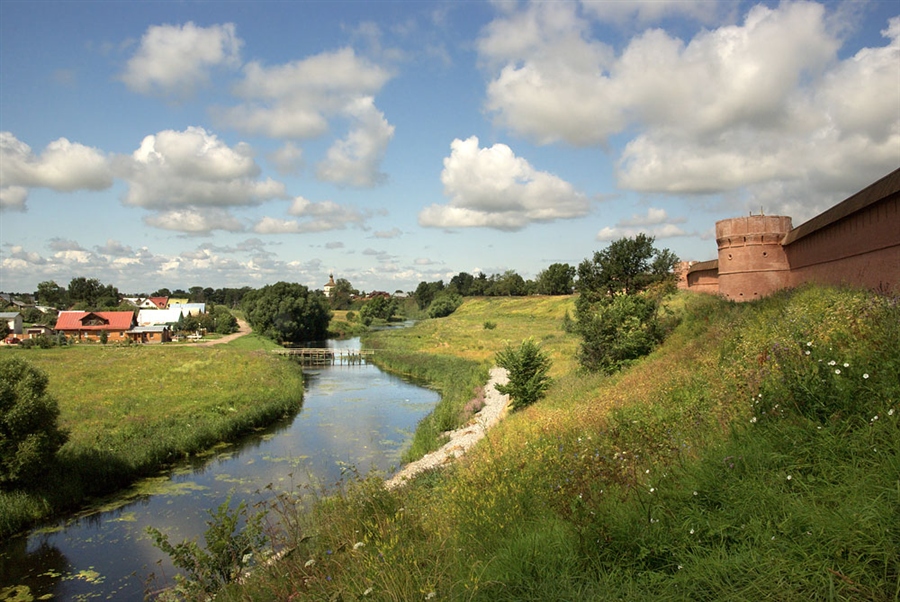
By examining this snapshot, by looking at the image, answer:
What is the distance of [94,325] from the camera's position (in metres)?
61.8

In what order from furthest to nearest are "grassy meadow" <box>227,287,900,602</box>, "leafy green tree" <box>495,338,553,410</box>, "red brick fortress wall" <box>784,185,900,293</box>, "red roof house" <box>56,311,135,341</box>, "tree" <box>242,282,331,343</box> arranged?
"tree" <box>242,282,331,343</box>
"red roof house" <box>56,311,135,341</box>
"leafy green tree" <box>495,338,553,410</box>
"red brick fortress wall" <box>784,185,900,293</box>
"grassy meadow" <box>227,287,900,602</box>

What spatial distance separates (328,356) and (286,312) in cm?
1519

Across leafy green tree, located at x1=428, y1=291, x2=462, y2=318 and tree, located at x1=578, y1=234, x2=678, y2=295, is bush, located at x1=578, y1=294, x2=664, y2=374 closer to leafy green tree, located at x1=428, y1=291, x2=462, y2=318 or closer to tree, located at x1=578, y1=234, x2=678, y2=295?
tree, located at x1=578, y1=234, x2=678, y2=295

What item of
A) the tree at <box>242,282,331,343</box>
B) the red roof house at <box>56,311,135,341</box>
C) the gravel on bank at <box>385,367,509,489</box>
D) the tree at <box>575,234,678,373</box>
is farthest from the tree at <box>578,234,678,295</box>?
the red roof house at <box>56,311,135,341</box>

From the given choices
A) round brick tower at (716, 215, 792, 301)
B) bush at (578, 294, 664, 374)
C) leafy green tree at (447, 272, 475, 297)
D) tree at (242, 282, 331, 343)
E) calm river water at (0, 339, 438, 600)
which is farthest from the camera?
leafy green tree at (447, 272, 475, 297)

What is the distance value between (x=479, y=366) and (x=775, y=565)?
3266cm

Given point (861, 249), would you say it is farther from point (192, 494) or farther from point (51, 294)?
point (51, 294)

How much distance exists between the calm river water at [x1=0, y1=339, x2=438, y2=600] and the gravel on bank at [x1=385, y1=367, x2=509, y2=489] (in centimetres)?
114

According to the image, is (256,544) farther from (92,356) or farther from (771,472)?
(92,356)

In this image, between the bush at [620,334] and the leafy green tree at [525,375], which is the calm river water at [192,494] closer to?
the leafy green tree at [525,375]

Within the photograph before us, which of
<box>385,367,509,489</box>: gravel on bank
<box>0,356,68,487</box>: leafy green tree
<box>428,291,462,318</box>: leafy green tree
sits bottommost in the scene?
<box>385,367,509,489</box>: gravel on bank

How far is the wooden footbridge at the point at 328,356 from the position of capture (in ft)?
168

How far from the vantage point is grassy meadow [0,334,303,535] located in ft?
47.9

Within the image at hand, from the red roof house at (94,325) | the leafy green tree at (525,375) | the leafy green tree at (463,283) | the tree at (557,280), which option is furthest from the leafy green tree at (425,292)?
the leafy green tree at (525,375)
